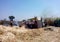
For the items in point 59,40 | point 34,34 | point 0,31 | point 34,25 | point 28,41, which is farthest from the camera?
point 34,25

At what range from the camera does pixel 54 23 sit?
1811 centimetres

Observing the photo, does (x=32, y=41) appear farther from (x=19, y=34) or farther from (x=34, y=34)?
(x=34, y=34)

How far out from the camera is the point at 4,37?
6605 millimetres

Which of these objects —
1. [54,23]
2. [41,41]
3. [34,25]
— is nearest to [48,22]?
[54,23]

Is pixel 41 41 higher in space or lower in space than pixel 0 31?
lower

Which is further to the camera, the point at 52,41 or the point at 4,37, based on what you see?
the point at 52,41

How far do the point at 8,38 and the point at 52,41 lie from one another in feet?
10.2

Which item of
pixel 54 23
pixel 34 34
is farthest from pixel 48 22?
pixel 34 34

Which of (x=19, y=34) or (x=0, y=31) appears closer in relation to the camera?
(x=0, y=31)

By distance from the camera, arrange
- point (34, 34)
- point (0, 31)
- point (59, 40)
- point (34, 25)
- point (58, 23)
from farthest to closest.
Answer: point (58, 23) → point (34, 25) → point (34, 34) → point (59, 40) → point (0, 31)

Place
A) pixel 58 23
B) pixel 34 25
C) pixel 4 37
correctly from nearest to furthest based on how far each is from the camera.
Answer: pixel 4 37, pixel 34 25, pixel 58 23

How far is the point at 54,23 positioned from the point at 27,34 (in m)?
9.61

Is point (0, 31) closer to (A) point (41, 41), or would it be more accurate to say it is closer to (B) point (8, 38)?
(B) point (8, 38)

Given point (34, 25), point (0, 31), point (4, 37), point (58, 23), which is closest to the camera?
point (4, 37)
